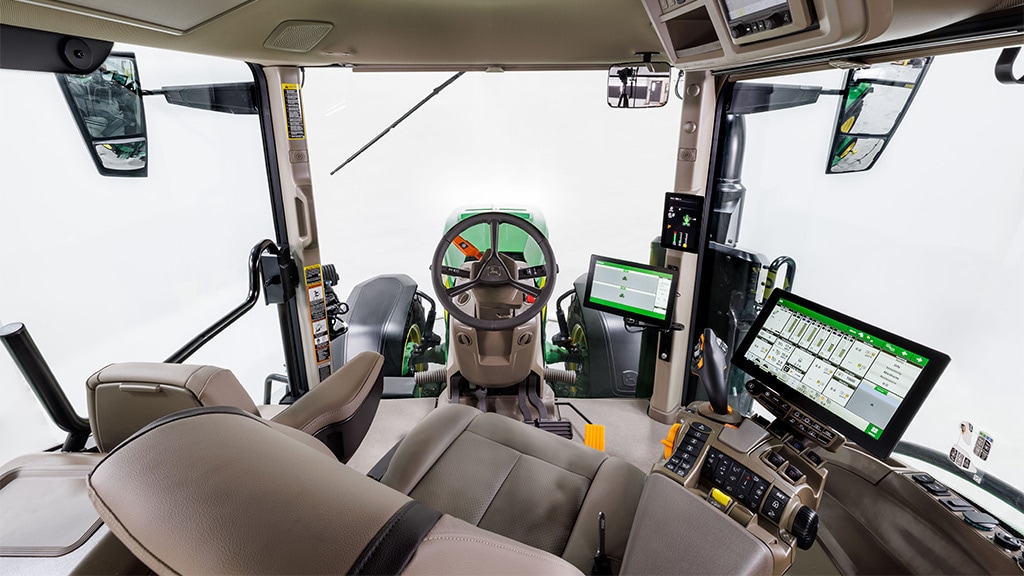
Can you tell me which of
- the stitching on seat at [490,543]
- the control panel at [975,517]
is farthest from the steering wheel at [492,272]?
the stitching on seat at [490,543]

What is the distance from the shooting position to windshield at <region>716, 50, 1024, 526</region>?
1.44m

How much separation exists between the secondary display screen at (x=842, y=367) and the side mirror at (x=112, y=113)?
95.9 inches

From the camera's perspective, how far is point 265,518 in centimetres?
53

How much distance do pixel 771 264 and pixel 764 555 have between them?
1590 mm

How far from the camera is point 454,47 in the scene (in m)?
2.11

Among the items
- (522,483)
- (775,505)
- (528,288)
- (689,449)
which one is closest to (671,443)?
(689,449)

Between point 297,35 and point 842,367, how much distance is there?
218 centimetres

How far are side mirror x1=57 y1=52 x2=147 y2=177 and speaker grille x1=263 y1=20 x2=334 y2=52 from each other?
57 centimetres

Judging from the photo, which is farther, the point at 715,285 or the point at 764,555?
the point at 715,285

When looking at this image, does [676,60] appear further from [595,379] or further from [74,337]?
[74,337]

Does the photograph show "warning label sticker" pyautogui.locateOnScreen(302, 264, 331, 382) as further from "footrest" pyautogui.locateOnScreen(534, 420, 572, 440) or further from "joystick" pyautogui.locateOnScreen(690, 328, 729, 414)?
"joystick" pyautogui.locateOnScreen(690, 328, 729, 414)

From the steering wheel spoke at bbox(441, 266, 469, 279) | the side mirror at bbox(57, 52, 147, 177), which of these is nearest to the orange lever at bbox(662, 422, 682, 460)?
the steering wheel spoke at bbox(441, 266, 469, 279)

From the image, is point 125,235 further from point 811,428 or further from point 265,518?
point 811,428

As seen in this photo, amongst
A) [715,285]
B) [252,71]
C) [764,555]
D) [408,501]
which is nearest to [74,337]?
[252,71]
